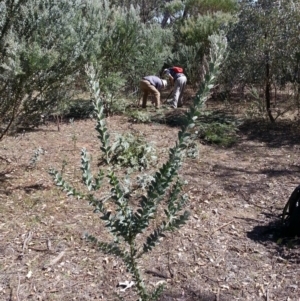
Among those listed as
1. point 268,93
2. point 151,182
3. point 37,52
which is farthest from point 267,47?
point 151,182

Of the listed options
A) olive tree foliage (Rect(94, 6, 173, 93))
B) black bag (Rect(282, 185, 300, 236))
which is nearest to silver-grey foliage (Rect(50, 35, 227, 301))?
black bag (Rect(282, 185, 300, 236))

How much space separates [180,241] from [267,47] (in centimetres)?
529

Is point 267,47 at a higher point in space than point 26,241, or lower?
higher

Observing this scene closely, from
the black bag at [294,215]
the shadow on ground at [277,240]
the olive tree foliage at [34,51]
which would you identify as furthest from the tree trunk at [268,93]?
the black bag at [294,215]

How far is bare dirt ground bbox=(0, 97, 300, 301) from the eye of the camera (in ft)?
9.46

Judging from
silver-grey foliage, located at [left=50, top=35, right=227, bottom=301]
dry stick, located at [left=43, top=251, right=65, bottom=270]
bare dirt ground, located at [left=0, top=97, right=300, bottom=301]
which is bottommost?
dry stick, located at [left=43, top=251, right=65, bottom=270]

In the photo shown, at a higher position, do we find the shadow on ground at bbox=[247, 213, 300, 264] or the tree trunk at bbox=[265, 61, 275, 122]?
the tree trunk at bbox=[265, 61, 275, 122]

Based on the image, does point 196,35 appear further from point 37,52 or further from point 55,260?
point 55,260

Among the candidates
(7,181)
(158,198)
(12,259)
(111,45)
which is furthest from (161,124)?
(158,198)

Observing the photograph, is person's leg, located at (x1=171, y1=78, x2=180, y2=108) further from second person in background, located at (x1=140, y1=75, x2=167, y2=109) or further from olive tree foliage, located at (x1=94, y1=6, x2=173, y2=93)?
olive tree foliage, located at (x1=94, y1=6, x2=173, y2=93)

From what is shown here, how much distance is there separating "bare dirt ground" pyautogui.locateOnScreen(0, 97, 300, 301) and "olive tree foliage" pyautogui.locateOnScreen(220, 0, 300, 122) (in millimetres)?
2579

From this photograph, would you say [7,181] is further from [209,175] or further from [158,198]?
[158,198]

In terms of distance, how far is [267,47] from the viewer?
7578 mm

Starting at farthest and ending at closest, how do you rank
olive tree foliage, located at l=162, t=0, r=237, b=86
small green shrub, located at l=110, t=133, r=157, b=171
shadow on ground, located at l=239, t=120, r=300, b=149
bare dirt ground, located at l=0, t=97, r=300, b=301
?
olive tree foliage, located at l=162, t=0, r=237, b=86 → shadow on ground, located at l=239, t=120, r=300, b=149 → small green shrub, located at l=110, t=133, r=157, b=171 → bare dirt ground, located at l=0, t=97, r=300, b=301
